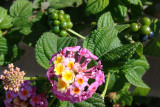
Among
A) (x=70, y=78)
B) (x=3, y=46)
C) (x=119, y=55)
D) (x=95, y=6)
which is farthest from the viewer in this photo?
(x=3, y=46)

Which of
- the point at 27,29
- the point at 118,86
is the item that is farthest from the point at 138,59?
the point at 27,29

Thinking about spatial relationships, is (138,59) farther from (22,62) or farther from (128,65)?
(22,62)

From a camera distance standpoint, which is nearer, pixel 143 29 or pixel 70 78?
pixel 70 78

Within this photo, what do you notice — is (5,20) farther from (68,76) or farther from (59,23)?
(68,76)

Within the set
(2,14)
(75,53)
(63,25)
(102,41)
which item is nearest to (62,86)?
(75,53)

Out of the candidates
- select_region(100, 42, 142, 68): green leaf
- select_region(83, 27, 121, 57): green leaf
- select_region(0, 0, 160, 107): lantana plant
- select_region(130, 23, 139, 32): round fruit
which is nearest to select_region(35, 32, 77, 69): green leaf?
select_region(0, 0, 160, 107): lantana plant

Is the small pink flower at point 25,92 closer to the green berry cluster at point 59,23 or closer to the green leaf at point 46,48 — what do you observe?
the green leaf at point 46,48
